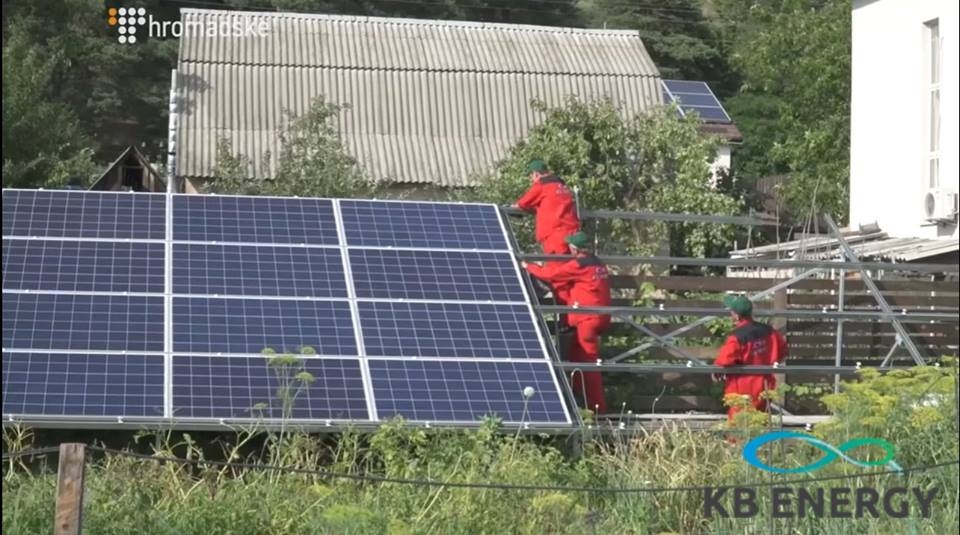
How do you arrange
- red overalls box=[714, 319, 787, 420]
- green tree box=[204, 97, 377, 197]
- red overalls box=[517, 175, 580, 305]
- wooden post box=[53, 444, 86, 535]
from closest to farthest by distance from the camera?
wooden post box=[53, 444, 86, 535], red overalls box=[714, 319, 787, 420], red overalls box=[517, 175, 580, 305], green tree box=[204, 97, 377, 197]

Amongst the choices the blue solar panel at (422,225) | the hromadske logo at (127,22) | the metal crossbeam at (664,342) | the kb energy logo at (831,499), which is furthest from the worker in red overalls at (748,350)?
the hromadske logo at (127,22)

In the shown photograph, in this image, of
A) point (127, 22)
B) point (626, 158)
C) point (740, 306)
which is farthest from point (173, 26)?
point (740, 306)

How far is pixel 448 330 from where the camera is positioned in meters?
12.4

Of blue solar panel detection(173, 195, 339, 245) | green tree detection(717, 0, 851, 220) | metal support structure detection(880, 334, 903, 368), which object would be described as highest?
green tree detection(717, 0, 851, 220)

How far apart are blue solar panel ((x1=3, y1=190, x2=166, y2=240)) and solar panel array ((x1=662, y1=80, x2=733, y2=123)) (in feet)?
70.3

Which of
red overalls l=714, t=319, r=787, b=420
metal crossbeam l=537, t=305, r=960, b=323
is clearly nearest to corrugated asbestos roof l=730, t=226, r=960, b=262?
metal crossbeam l=537, t=305, r=960, b=323

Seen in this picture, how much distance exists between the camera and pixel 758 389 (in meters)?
12.9

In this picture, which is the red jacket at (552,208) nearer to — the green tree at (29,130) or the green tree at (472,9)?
the green tree at (29,130)

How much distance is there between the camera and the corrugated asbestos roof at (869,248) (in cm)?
1429

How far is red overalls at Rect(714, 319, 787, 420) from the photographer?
12.9 metres

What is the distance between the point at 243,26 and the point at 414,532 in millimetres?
27917

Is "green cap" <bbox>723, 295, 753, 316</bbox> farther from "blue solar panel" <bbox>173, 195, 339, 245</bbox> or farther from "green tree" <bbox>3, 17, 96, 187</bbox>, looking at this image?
"green tree" <bbox>3, 17, 96, 187</bbox>

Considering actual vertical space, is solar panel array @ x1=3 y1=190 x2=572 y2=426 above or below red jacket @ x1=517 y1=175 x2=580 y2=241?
below

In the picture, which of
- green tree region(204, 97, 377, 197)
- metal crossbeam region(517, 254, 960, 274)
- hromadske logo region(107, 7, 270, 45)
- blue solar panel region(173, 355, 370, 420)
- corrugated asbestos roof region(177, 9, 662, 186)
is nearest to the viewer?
blue solar panel region(173, 355, 370, 420)
